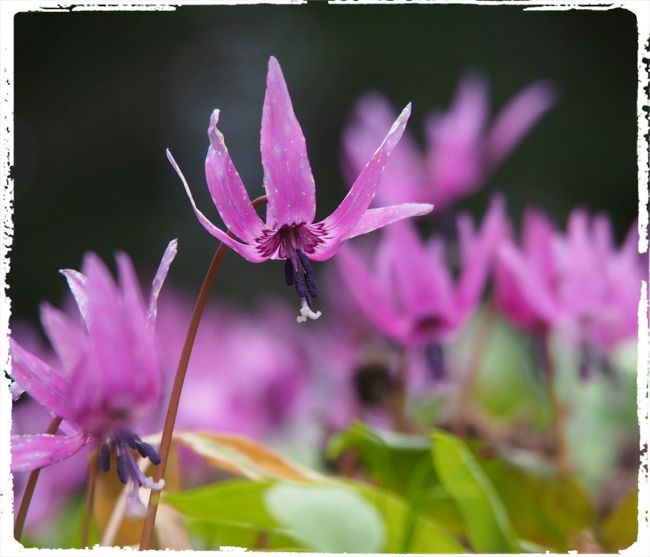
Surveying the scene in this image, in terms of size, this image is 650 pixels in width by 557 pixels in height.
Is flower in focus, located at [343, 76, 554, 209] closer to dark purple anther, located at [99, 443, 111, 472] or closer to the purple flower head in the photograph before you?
the purple flower head

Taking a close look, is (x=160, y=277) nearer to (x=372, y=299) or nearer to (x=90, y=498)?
(x=90, y=498)

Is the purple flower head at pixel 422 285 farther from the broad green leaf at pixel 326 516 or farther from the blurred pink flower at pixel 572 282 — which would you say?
the broad green leaf at pixel 326 516

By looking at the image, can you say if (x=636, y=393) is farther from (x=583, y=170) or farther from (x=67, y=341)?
(x=583, y=170)

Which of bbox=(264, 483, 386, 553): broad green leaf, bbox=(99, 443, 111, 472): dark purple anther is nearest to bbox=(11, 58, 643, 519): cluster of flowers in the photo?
bbox=(99, 443, 111, 472): dark purple anther

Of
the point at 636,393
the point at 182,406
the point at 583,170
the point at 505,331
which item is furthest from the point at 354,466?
the point at 583,170

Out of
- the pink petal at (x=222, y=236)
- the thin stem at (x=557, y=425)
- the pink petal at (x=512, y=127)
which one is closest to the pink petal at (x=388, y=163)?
the pink petal at (x=512, y=127)

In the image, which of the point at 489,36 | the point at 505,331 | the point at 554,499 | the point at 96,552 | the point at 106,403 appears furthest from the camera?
the point at 505,331
